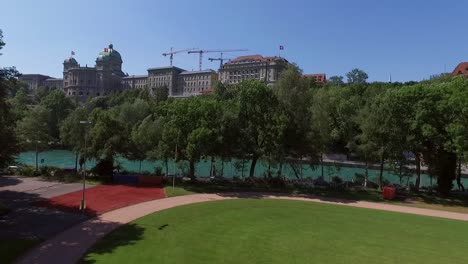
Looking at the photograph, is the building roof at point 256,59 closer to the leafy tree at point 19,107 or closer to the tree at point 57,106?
the tree at point 57,106

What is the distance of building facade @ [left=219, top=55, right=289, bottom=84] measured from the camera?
164250mm

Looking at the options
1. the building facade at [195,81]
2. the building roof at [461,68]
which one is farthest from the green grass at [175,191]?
the building facade at [195,81]

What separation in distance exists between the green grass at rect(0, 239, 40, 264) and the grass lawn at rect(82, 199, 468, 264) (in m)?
3.09

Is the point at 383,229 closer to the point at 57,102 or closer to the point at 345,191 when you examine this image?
the point at 345,191

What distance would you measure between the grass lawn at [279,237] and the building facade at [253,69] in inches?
5340

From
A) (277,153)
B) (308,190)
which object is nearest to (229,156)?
(277,153)

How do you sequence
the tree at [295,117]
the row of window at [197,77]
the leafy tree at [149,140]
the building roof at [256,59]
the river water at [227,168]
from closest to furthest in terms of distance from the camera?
the tree at [295,117], the leafy tree at [149,140], the river water at [227,168], the building roof at [256,59], the row of window at [197,77]

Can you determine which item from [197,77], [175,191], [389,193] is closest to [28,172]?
[175,191]

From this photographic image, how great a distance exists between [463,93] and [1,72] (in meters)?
35.3

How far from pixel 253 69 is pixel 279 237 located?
15526cm

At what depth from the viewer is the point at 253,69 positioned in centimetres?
17262

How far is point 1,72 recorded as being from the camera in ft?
81.8

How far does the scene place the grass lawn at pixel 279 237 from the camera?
1769 cm

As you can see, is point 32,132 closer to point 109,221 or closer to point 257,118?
point 257,118
